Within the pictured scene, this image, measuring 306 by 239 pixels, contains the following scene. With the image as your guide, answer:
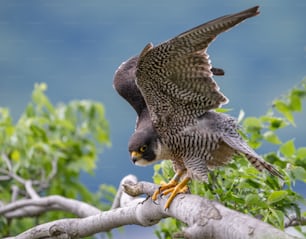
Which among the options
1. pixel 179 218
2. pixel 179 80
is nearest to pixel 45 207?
pixel 179 80

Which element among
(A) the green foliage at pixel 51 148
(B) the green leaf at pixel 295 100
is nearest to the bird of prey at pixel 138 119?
(B) the green leaf at pixel 295 100

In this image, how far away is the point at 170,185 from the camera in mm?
3393

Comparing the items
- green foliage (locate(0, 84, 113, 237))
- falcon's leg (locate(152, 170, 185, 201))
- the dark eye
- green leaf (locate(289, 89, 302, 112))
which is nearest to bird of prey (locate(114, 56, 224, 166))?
the dark eye

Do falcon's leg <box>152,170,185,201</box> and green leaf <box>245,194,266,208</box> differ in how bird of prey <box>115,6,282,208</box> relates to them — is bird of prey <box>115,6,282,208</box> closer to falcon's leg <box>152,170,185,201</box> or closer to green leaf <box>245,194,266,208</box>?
falcon's leg <box>152,170,185,201</box>

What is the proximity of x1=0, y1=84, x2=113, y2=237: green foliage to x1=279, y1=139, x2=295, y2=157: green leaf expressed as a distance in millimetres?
2608

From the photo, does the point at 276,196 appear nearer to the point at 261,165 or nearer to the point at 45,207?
the point at 261,165

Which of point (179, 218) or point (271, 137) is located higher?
point (271, 137)

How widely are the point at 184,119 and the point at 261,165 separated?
0.48m

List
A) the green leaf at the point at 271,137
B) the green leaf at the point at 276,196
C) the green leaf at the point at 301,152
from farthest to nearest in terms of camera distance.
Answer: the green leaf at the point at 271,137 → the green leaf at the point at 301,152 → the green leaf at the point at 276,196

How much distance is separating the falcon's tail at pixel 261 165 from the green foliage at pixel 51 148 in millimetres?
2649

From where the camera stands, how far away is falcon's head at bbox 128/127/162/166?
3.40m

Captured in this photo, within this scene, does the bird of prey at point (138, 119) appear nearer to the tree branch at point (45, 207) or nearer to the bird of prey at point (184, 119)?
the bird of prey at point (184, 119)

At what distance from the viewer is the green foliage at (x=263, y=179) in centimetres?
301

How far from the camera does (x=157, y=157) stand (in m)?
3.47
